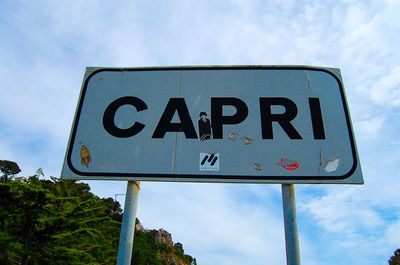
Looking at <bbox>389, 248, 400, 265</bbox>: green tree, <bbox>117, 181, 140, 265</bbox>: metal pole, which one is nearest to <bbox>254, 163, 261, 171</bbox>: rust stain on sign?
<bbox>117, 181, 140, 265</bbox>: metal pole

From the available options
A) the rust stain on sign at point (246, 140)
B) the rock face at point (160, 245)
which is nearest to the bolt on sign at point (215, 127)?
the rust stain on sign at point (246, 140)

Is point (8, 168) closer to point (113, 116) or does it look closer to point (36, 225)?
point (36, 225)

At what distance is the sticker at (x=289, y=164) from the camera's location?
5.41ft

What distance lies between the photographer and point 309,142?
172 centimetres

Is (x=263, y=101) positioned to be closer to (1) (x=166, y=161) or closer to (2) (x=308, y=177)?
(2) (x=308, y=177)

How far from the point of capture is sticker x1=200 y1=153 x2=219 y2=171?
5.51 feet

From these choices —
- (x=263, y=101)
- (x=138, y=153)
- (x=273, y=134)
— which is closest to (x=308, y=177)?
(x=273, y=134)

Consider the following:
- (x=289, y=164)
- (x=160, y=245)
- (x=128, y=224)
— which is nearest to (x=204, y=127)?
(x=289, y=164)

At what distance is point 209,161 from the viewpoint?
1.70m

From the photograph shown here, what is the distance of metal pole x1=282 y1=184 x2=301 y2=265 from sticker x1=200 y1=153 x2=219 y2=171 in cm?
44

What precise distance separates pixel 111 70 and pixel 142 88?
12.8 inches

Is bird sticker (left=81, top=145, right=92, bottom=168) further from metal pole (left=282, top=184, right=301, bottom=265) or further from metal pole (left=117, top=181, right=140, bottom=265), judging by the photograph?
metal pole (left=282, top=184, right=301, bottom=265)

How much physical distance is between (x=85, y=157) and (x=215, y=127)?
35.6 inches

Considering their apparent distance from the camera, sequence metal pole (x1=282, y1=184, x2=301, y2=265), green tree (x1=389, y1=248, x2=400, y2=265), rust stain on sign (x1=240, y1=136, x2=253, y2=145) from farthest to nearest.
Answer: green tree (x1=389, y1=248, x2=400, y2=265) < rust stain on sign (x1=240, y1=136, x2=253, y2=145) < metal pole (x1=282, y1=184, x2=301, y2=265)
